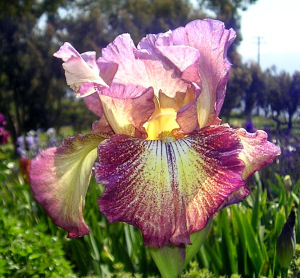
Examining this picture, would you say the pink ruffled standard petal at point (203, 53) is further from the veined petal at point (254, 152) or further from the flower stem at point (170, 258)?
the flower stem at point (170, 258)

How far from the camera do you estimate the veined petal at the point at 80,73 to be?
3.03 feet

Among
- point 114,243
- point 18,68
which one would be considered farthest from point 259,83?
point 114,243

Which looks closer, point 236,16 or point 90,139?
point 90,139

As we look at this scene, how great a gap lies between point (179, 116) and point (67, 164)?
256 millimetres

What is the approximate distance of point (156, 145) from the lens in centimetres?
90

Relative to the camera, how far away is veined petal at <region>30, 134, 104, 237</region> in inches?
35.6

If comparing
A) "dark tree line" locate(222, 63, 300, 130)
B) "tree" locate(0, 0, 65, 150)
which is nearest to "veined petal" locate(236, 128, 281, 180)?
"dark tree line" locate(222, 63, 300, 130)

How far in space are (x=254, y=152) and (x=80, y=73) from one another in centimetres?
42

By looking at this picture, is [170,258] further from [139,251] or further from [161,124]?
[139,251]

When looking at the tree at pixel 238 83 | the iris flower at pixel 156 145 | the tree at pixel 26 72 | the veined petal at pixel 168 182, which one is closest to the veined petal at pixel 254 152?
the iris flower at pixel 156 145

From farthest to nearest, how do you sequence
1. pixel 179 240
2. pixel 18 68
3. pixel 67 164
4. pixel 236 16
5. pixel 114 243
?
pixel 236 16
pixel 18 68
pixel 114 243
pixel 67 164
pixel 179 240

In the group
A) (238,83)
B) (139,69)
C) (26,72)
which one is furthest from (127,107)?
(26,72)

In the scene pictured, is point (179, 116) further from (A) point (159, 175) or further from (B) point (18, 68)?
(B) point (18, 68)

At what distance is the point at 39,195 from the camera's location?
2.95 ft
